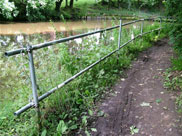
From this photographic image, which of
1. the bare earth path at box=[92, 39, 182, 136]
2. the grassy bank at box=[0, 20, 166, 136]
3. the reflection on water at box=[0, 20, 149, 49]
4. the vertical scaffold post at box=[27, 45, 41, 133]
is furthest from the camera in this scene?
the reflection on water at box=[0, 20, 149, 49]

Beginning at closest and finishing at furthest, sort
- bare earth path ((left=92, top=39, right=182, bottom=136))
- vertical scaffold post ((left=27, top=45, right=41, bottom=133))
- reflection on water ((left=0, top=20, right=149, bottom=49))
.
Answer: vertical scaffold post ((left=27, top=45, right=41, bottom=133)) < bare earth path ((left=92, top=39, right=182, bottom=136)) < reflection on water ((left=0, top=20, right=149, bottom=49))

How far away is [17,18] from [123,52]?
2028 cm

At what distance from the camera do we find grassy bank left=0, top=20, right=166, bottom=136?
93.3 inches

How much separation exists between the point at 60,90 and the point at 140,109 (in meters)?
1.54

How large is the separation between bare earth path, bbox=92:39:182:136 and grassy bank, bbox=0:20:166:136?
0.97 feet

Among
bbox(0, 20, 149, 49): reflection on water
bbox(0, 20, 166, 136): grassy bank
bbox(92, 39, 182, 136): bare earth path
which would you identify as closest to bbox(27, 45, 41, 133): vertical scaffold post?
bbox(0, 20, 166, 136): grassy bank

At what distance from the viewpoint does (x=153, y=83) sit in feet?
13.4

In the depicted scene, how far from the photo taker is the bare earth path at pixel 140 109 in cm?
251

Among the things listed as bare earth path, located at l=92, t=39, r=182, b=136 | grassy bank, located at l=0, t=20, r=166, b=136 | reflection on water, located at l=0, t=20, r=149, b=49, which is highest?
reflection on water, located at l=0, t=20, r=149, b=49

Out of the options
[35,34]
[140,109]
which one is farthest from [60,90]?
[35,34]

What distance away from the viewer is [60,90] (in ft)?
9.18

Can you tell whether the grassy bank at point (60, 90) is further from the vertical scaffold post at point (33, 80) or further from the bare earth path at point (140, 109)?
the bare earth path at point (140, 109)

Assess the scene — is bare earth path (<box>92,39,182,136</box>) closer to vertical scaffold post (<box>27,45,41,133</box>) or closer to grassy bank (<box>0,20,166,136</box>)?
grassy bank (<box>0,20,166,136</box>)

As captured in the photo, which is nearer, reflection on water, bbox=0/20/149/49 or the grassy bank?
the grassy bank
